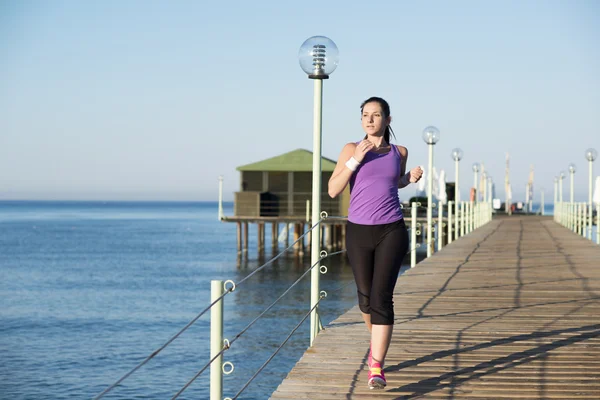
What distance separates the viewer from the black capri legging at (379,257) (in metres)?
4.55

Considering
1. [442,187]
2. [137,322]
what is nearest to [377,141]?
[137,322]

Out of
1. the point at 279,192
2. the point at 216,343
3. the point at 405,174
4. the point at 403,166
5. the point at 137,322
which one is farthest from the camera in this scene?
the point at 279,192

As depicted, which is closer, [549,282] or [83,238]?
[549,282]

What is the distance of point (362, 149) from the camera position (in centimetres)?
437

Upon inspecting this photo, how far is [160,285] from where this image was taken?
33125 millimetres

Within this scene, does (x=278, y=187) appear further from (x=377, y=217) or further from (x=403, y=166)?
(x=377, y=217)

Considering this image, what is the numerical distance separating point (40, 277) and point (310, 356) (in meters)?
33.9

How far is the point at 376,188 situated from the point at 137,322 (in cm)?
1948

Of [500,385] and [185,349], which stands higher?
[500,385]

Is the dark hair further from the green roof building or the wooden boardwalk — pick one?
the green roof building

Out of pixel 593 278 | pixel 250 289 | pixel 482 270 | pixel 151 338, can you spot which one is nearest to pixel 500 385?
pixel 593 278

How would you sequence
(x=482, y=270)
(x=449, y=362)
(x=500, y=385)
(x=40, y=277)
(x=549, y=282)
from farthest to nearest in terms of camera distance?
(x=40, y=277) → (x=482, y=270) → (x=549, y=282) → (x=449, y=362) → (x=500, y=385)

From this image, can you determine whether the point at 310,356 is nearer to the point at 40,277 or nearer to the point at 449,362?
the point at 449,362

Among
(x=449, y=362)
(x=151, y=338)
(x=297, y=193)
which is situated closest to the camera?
(x=449, y=362)
